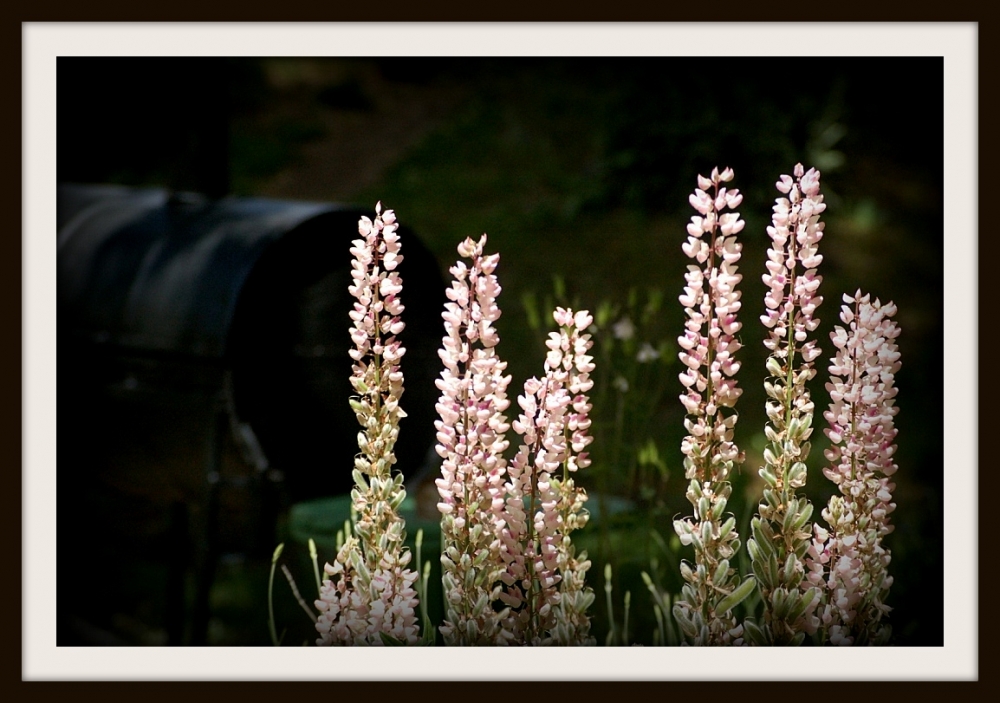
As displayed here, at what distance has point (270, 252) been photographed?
3479mm

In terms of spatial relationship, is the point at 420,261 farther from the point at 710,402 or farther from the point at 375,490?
the point at 710,402

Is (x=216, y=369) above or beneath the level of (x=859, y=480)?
above

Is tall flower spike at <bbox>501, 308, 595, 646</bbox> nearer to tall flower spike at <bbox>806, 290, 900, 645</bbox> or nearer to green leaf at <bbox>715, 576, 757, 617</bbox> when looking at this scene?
green leaf at <bbox>715, 576, 757, 617</bbox>

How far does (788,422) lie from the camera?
215 cm

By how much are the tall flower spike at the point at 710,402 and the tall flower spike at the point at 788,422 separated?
0.08 metres

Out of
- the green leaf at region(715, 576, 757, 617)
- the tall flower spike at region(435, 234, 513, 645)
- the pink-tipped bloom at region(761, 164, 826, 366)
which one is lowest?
the green leaf at region(715, 576, 757, 617)

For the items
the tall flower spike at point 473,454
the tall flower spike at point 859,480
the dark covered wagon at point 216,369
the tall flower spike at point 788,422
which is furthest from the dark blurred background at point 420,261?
the tall flower spike at point 473,454

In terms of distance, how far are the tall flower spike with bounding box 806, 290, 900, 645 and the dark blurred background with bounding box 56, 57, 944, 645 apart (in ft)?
1.09

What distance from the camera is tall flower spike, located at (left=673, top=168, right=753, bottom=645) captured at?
204cm

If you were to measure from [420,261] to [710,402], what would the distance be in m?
1.78

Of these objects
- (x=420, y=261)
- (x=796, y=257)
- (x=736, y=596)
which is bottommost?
(x=736, y=596)

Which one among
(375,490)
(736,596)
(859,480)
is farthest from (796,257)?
(375,490)

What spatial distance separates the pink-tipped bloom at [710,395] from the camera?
204cm

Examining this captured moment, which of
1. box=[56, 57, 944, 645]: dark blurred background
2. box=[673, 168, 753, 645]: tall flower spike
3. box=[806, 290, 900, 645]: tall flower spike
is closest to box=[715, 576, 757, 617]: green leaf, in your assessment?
box=[673, 168, 753, 645]: tall flower spike
